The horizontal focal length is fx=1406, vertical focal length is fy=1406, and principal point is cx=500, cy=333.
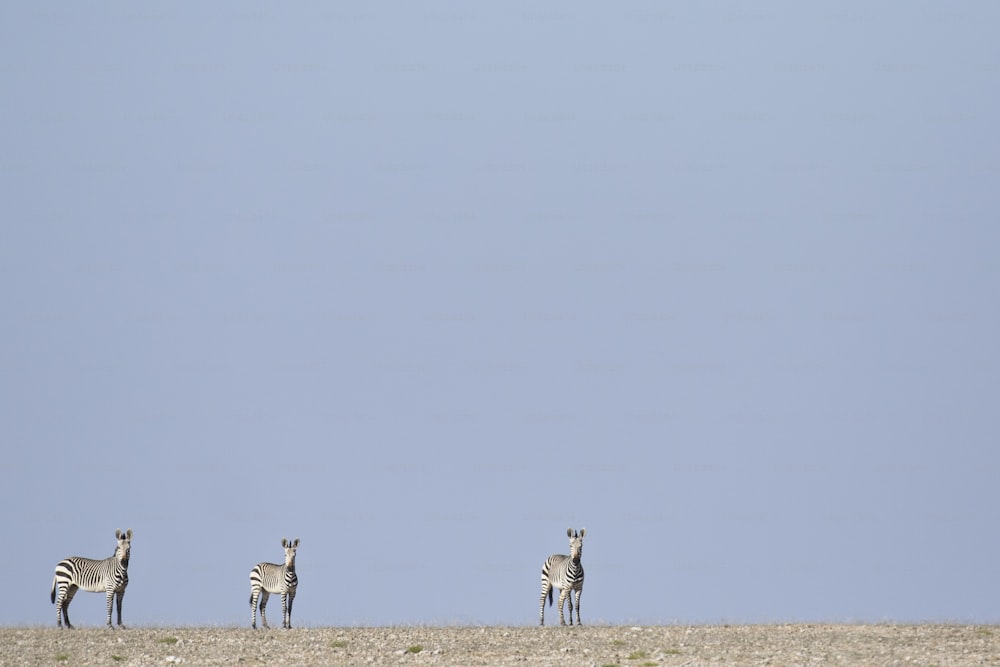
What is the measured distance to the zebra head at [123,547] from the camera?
41812mm

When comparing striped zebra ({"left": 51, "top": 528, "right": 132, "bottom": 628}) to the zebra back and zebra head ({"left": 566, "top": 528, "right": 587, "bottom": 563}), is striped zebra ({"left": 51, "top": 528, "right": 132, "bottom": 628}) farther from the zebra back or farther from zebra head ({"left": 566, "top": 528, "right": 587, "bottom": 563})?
zebra head ({"left": 566, "top": 528, "right": 587, "bottom": 563})

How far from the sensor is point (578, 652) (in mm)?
33938

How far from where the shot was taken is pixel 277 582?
4209cm

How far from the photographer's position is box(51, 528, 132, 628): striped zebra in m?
41.7

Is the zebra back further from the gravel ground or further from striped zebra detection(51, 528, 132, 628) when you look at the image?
the gravel ground

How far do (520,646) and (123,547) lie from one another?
1368 cm

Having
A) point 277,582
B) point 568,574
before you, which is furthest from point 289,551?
point 568,574

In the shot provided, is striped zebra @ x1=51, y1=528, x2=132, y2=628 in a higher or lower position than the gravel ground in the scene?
higher

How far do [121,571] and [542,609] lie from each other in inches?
500

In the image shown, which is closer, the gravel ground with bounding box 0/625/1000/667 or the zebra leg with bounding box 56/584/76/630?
the gravel ground with bounding box 0/625/1000/667

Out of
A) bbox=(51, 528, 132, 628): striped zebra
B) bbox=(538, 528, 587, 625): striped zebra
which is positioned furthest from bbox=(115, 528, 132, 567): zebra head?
bbox=(538, 528, 587, 625): striped zebra

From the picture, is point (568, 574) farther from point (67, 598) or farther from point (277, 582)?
point (67, 598)

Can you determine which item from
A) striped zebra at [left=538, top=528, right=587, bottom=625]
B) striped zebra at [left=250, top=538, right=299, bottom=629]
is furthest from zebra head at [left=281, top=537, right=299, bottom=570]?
striped zebra at [left=538, top=528, right=587, bottom=625]

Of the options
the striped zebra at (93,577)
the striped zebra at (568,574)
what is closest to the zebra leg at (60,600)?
→ the striped zebra at (93,577)
